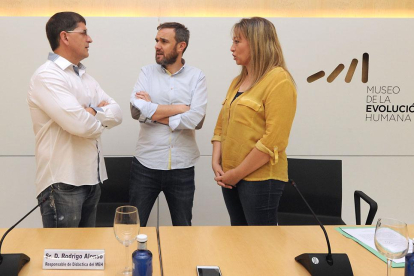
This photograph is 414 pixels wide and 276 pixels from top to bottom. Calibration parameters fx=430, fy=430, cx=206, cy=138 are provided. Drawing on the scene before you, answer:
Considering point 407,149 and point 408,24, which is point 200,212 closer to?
point 407,149

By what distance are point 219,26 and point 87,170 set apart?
1.84 meters

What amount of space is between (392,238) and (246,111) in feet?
3.68

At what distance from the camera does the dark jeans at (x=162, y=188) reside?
2955 millimetres

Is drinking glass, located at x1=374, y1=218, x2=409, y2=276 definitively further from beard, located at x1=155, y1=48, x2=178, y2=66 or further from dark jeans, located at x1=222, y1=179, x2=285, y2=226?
beard, located at x1=155, y1=48, x2=178, y2=66

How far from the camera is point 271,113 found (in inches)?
89.0

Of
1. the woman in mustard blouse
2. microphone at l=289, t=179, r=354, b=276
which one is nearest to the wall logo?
the woman in mustard blouse

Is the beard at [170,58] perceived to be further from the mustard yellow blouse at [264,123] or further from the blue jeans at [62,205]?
the blue jeans at [62,205]

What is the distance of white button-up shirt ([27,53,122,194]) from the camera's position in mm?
2262

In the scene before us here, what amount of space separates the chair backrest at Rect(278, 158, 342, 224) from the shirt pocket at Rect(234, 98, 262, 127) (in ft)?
2.96

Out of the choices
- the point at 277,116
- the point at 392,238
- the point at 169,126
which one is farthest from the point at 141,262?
the point at 169,126

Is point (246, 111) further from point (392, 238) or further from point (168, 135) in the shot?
point (392, 238)

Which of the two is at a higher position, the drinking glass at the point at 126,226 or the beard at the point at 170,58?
the beard at the point at 170,58

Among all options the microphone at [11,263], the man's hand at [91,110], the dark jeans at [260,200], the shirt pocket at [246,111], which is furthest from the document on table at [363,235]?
the man's hand at [91,110]

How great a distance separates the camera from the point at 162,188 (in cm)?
300
